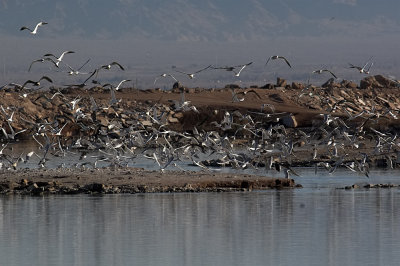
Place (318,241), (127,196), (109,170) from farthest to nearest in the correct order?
(109,170) < (127,196) < (318,241)

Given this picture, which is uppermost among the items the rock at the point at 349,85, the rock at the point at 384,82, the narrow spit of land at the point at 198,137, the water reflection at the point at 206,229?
the rock at the point at 384,82

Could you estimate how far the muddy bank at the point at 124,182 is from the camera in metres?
31.1

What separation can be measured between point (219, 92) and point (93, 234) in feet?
172

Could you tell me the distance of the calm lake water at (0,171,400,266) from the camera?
20.9 metres

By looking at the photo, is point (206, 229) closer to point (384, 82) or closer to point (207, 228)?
point (207, 228)

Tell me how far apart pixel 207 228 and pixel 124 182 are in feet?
24.9

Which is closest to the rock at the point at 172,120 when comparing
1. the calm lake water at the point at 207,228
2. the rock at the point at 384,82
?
the rock at the point at 384,82

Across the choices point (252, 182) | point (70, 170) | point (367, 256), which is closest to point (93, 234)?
point (367, 256)

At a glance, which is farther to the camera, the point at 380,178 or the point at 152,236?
the point at 380,178

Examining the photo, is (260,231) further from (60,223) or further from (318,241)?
(60,223)

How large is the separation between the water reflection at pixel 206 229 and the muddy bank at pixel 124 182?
35.3 inches

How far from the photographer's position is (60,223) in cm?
2569

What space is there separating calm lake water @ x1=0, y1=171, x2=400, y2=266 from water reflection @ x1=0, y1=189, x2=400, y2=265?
2 cm

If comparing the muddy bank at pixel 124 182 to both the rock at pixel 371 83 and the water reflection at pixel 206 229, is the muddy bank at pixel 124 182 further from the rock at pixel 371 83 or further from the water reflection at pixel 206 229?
the rock at pixel 371 83
